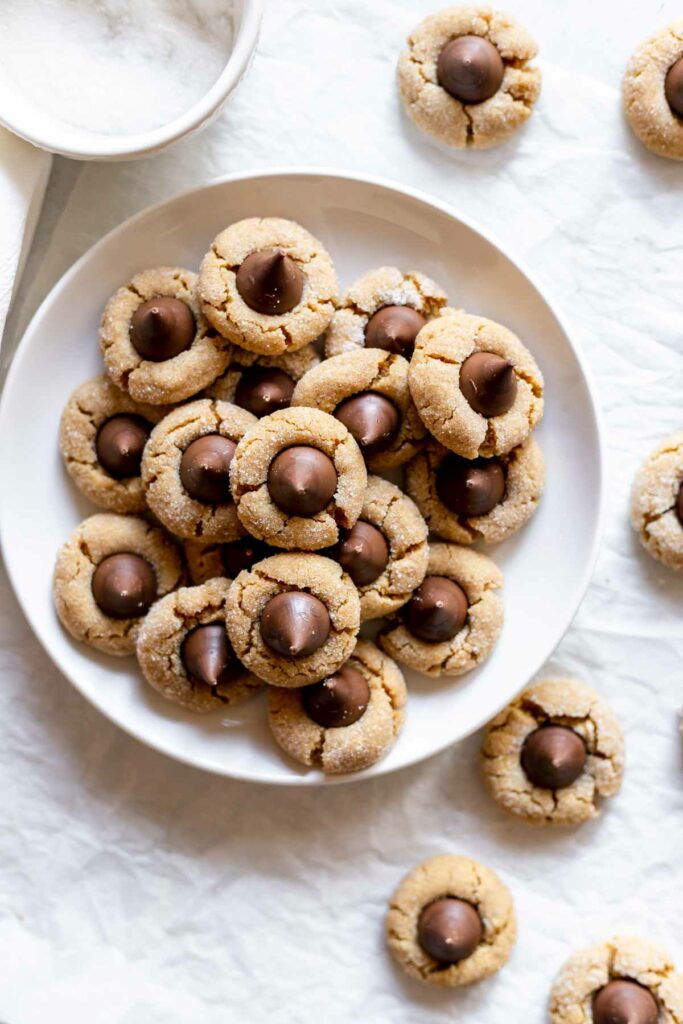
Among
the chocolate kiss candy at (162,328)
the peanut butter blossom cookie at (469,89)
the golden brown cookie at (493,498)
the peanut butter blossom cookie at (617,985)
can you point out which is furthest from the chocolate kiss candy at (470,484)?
the peanut butter blossom cookie at (617,985)

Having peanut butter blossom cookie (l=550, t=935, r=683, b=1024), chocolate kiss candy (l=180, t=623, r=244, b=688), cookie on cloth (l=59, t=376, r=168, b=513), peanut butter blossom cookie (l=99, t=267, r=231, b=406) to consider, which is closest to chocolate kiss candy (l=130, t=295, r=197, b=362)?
peanut butter blossom cookie (l=99, t=267, r=231, b=406)

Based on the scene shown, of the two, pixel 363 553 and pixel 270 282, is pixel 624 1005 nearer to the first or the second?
pixel 363 553

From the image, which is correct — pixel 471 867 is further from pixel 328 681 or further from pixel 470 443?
pixel 470 443

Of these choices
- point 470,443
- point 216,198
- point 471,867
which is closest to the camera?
point 470,443

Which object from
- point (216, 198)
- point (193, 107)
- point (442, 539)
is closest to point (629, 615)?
point (442, 539)

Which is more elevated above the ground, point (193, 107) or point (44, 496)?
point (193, 107)

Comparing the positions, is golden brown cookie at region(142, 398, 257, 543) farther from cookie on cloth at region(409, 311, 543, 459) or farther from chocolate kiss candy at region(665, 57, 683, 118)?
chocolate kiss candy at region(665, 57, 683, 118)

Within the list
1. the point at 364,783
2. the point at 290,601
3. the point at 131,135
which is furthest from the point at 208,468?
the point at 364,783
